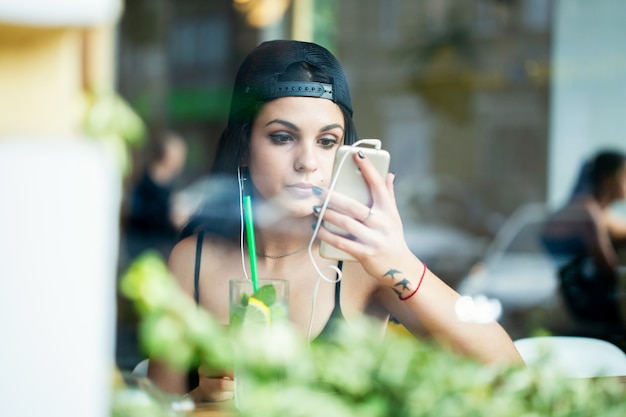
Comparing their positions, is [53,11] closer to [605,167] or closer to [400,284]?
[400,284]

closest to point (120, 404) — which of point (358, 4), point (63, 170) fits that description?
point (63, 170)

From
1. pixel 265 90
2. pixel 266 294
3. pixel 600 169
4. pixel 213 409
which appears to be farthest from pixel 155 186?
pixel 266 294

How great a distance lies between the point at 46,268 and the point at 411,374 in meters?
0.49

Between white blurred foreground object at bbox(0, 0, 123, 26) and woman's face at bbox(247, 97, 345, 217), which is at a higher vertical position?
white blurred foreground object at bbox(0, 0, 123, 26)

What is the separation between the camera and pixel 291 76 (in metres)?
1.60

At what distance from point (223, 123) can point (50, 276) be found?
43.1 inches

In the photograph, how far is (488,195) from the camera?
30.0ft

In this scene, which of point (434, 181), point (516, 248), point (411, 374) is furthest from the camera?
point (434, 181)

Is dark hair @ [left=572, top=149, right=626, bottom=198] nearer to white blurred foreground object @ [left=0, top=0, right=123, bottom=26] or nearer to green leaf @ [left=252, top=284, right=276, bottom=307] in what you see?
green leaf @ [left=252, top=284, right=276, bottom=307]

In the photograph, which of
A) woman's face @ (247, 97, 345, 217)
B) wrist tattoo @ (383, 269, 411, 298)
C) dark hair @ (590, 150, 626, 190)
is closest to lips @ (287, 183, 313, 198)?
woman's face @ (247, 97, 345, 217)

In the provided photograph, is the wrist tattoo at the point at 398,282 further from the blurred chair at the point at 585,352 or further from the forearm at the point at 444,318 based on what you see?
the blurred chair at the point at 585,352

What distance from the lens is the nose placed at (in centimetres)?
153

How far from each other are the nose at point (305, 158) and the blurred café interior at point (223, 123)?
167 millimetres

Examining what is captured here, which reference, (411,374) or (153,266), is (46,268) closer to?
(153,266)
